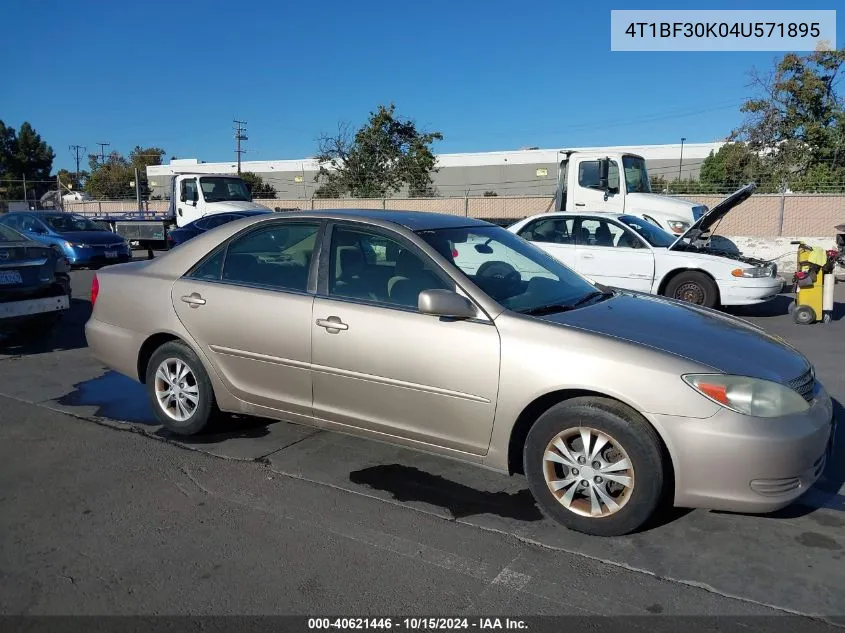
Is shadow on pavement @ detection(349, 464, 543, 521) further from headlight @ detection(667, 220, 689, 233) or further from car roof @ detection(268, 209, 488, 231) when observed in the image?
headlight @ detection(667, 220, 689, 233)

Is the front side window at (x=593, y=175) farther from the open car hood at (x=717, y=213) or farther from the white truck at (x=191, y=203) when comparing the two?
the white truck at (x=191, y=203)

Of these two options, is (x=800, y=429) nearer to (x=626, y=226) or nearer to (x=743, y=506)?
(x=743, y=506)

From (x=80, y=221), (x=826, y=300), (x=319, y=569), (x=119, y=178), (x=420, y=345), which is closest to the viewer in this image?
(x=319, y=569)

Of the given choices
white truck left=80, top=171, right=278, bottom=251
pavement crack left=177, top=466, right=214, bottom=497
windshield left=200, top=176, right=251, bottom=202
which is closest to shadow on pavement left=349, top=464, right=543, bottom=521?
pavement crack left=177, top=466, right=214, bottom=497

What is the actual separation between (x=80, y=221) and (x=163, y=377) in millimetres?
15163

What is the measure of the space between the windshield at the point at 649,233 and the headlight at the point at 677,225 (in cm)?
315

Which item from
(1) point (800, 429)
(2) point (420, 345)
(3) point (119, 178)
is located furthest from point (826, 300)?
(3) point (119, 178)

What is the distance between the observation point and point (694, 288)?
9.98m

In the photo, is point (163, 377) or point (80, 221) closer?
point (163, 377)

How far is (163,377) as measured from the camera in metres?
5.00

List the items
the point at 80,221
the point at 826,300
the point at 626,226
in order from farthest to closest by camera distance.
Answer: the point at 80,221
the point at 626,226
the point at 826,300

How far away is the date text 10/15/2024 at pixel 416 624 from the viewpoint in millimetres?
2775

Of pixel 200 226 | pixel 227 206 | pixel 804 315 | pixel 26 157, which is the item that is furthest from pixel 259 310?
pixel 26 157

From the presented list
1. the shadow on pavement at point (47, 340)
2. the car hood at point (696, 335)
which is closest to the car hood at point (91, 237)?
the shadow on pavement at point (47, 340)
